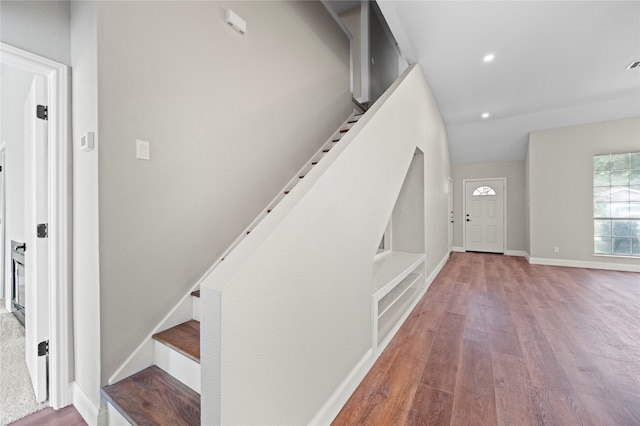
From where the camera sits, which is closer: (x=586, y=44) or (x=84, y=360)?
(x=84, y=360)

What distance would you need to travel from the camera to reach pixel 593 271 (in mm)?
4793

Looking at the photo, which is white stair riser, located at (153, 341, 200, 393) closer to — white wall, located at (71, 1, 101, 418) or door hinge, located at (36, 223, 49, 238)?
white wall, located at (71, 1, 101, 418)

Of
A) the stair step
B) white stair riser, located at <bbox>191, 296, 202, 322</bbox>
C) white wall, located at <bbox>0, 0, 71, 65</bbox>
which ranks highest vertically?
white wall, located at <bbox>0, 0, 71, 65</bbox>

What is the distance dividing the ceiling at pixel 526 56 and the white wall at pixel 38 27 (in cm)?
246

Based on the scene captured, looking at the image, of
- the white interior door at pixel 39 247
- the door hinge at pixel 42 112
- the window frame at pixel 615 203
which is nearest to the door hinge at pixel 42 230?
the white interior door at pixel 39 247

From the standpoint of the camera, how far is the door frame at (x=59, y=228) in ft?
4.98

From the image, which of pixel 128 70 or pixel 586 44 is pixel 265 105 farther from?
pixel 586 44

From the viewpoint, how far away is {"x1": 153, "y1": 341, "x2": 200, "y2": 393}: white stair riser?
55.0 inches

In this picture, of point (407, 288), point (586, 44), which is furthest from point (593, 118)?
point (407, 288)

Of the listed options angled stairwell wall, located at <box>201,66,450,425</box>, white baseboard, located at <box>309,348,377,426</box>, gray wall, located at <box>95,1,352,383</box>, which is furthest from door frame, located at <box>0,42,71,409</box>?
white baseboard, located at <box>309,348,377,426</box>

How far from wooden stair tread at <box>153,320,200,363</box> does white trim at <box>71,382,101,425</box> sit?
0.40m

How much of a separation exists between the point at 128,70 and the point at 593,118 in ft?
23.2

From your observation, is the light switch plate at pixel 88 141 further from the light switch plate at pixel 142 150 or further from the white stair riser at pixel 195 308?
the white stair riser at pixel 195 308

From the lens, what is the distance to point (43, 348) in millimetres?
1577
